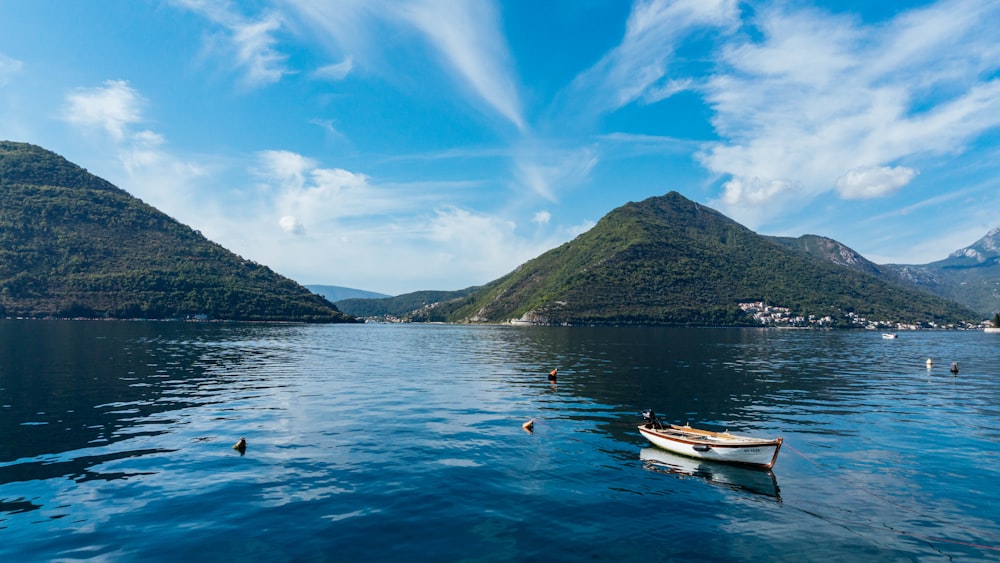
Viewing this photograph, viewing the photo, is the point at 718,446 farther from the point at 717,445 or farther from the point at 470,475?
the point at 470,475

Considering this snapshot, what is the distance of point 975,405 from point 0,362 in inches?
4616

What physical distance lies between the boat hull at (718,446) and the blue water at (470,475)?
0.87 meters

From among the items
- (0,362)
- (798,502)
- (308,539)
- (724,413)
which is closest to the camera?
(308,539)

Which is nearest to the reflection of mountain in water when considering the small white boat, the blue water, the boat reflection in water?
the blue water

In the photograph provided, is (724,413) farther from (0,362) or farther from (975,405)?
(0,362)

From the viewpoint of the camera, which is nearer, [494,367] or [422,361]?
[494,367]

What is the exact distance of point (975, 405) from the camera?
49250 mm

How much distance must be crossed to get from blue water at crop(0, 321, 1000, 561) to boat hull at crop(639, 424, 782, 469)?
2.87 ft

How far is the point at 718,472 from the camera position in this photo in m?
27.6

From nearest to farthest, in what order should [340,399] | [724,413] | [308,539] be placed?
1. [308,539]
2. [724,413]
3. [340,399]

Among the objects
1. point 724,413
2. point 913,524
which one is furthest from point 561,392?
point 913,524

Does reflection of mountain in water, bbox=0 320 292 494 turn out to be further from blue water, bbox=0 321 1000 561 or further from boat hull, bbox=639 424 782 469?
boat hull, bbox=639 424 782 469

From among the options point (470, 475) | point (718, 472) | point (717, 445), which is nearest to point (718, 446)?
point (717, 445)

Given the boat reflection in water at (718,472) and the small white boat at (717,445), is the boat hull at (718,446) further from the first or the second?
the boat reflection in water at (718,472)
